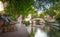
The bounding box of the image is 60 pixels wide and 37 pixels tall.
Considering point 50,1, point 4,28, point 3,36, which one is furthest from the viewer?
point 4,28

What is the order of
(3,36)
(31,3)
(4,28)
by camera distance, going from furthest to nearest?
(4,28) → (3,36) → (31,3)

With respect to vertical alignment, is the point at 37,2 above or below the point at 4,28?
above

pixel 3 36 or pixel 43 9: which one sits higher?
pixel 43 9

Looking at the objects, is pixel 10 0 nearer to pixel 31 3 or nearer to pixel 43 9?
pixel 31 3

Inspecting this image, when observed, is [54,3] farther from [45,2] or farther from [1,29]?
[1,29]

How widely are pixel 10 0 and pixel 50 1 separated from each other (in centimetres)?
51

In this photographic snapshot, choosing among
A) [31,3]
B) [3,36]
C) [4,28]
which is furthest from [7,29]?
[31,3]

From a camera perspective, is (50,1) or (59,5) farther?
(59,5)

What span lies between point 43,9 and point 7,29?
243 cm

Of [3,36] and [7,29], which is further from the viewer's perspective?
[7,29]

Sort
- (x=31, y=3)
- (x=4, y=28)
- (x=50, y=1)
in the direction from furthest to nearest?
(x=4, y=28) < (x=31, y=3) < (x=50, y=1)

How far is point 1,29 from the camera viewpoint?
422 cm

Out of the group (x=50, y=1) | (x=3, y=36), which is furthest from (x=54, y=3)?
(x=3, y=36)

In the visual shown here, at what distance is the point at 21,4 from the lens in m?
1.96
